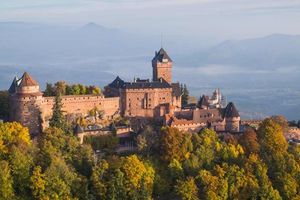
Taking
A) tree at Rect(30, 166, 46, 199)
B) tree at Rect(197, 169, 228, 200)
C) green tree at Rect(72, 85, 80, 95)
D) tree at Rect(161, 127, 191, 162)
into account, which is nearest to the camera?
tree at Rect(30, 166, 46, 199)

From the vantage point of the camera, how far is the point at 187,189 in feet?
169

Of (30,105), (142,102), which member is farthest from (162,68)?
(30,105)

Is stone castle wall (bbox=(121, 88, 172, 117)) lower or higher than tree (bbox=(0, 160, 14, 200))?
higher

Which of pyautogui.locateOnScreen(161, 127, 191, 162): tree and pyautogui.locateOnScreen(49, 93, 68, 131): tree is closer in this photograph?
pyautogui.locateOnScreen(161, 127, 191, 162): tree

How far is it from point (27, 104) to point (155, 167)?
47.9 feet

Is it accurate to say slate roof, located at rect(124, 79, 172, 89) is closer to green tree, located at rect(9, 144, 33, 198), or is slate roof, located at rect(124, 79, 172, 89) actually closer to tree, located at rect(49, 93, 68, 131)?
tree, located at rect(49, 93, 68, 131)

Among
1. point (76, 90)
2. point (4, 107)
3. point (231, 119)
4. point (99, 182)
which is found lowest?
point (99, 182)

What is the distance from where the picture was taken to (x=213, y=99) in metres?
80.3

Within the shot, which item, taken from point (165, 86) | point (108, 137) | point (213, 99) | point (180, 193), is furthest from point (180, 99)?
point (180, 193)

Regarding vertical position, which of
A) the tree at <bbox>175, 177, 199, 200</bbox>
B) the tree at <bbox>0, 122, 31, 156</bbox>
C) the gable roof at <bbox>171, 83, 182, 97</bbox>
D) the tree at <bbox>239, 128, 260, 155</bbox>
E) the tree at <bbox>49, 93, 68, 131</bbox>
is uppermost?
the gable roof at <bbox>171, 83, 182, 97</bbox>

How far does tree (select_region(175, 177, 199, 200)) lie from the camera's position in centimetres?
5138

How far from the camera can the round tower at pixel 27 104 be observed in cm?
5991

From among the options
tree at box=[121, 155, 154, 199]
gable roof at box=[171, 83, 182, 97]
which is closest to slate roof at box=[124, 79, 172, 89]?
gable roof at box=[171, 83, 182, 97]

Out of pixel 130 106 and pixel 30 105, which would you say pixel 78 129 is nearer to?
pixel 30 105
